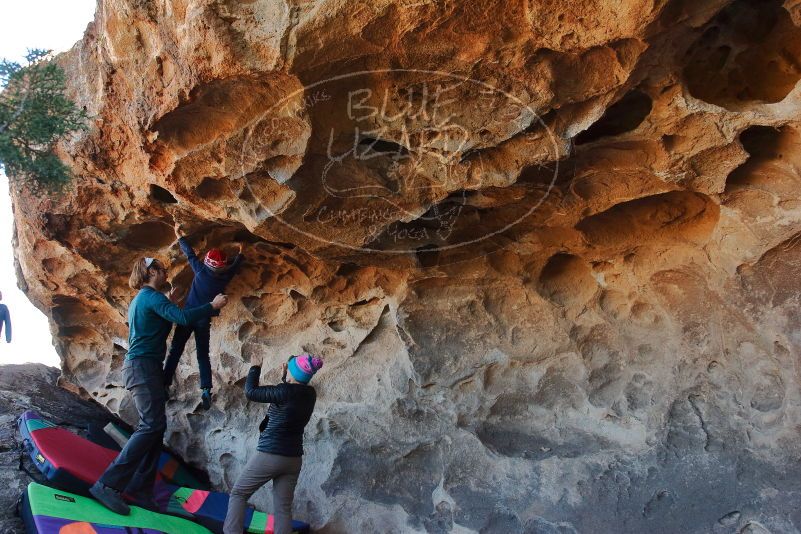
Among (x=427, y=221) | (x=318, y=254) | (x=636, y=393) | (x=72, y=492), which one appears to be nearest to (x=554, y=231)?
(x=427, y=221)

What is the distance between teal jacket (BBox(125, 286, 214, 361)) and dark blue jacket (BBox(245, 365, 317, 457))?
0.46 m

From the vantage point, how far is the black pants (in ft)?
11.4

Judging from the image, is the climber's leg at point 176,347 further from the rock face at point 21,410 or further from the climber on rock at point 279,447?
the rock face at point 21,410

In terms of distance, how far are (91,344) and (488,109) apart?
14.8 ft

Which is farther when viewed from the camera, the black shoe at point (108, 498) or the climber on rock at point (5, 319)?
the climber on rock at point (5, 319)

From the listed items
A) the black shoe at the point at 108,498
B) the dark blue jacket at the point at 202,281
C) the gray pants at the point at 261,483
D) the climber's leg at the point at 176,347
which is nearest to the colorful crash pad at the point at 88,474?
the black shoe at the point at 108,498

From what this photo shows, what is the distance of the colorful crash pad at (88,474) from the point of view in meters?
3.58

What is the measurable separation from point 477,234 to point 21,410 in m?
3.52

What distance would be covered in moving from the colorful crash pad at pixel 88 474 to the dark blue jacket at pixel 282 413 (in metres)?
0.66

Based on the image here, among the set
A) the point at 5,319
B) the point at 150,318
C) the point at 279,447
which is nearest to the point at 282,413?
the point at 279,447

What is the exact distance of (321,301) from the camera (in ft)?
15.8

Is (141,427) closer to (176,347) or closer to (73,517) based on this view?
(73,517)

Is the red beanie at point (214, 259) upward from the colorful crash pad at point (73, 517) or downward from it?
upward

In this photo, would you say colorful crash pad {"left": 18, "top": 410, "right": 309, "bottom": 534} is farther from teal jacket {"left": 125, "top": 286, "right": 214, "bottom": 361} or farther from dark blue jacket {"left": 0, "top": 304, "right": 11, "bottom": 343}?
dark blue jacket {"left": 0, "top": 304, "right": 11, "bottom": 343}
